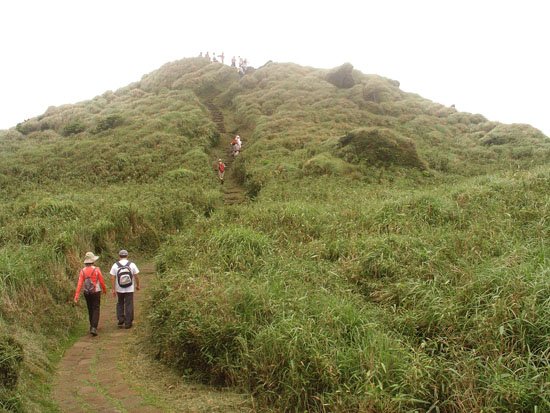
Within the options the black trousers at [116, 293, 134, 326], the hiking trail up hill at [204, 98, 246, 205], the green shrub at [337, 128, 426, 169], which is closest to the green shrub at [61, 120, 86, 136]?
the hiking trail up hill at [204, 98, 246, 205]

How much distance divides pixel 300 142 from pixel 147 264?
13.2m

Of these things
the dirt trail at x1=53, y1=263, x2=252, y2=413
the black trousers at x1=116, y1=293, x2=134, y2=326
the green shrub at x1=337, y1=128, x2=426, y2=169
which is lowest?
the dirt trail at x1=53, y1=263, x2=252, y2=413

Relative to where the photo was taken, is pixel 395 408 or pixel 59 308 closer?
pixel 395 408

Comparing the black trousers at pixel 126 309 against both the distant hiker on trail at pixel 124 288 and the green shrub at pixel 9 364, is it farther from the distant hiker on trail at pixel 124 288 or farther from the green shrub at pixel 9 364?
the green shrub at pixel 9 364

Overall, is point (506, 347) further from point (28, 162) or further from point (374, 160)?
point (28, 162)

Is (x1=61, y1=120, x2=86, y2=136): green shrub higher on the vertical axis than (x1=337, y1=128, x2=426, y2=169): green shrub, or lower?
higher

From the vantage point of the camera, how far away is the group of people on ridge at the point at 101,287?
8984 millimetres

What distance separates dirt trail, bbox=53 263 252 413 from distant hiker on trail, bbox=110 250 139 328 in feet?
2.00

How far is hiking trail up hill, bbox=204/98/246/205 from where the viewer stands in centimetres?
1997

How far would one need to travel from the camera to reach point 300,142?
24.7 meters

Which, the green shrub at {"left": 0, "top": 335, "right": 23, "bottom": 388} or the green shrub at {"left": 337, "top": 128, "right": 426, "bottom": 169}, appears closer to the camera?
the green shrub at {"left": 0, "top": 335, "right": 23, "bottom": 388}

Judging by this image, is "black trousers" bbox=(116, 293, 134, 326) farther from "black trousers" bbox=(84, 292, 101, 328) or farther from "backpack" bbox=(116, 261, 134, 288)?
"black trousers" bbox=(84, 292, 101, 328)

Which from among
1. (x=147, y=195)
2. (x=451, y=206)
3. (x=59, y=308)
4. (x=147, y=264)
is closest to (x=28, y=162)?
(x=147, y=195)

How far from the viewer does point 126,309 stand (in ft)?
30.7
